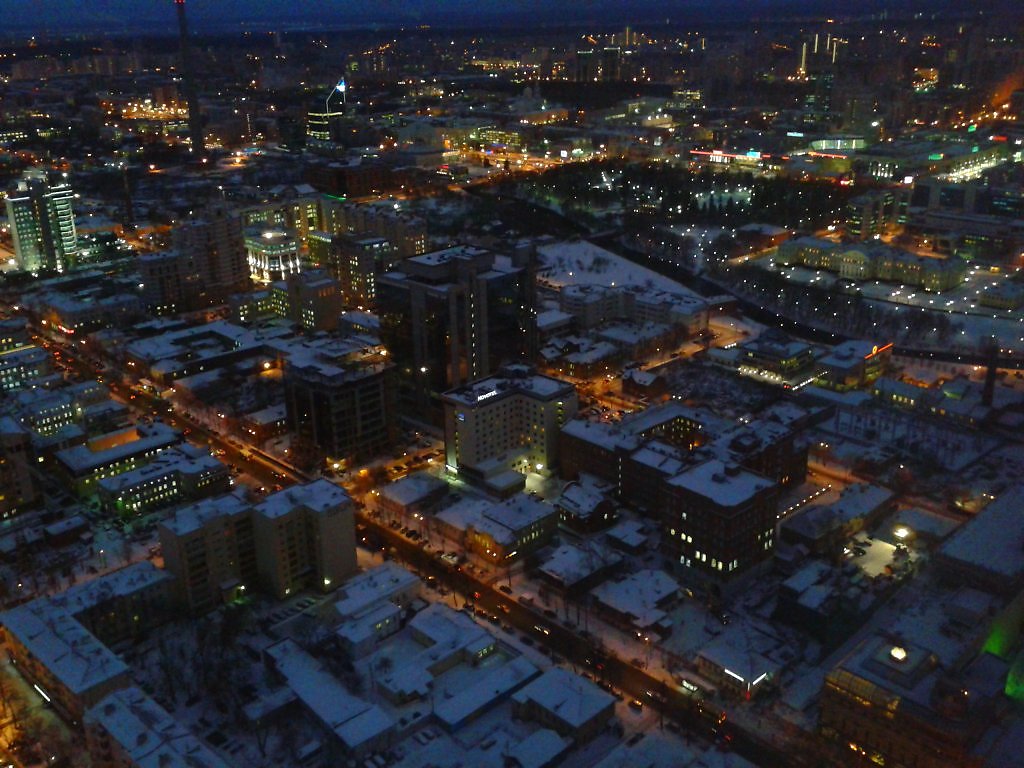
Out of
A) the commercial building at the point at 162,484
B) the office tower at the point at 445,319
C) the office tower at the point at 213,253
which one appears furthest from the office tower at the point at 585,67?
the commercial building at the point at 162,484

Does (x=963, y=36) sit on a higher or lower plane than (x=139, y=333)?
higher

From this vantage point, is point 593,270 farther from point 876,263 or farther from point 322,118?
point 322,118

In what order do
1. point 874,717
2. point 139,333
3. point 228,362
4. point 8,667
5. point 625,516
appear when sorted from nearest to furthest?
point 874,717, point 8,667, point 625,516, point 228,362, point 139,333

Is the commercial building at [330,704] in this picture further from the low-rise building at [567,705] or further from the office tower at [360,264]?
the office tower at [360,264]

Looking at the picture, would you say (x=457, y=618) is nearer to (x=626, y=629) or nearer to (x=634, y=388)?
(x=626, y=629)

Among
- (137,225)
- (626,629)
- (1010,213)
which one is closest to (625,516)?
(626,629)

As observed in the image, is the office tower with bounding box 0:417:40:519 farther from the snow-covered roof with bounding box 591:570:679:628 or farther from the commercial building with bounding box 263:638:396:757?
the snow-covered roof with bounding box 591:570:679:628

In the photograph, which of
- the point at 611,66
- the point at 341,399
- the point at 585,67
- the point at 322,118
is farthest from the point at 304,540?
the point at 611,66
